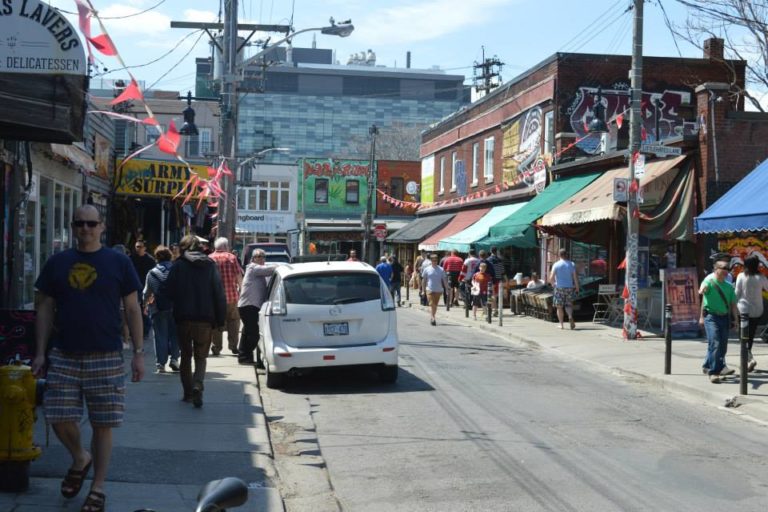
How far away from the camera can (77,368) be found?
6031 millimetres

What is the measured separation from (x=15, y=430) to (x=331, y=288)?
6.46 meters

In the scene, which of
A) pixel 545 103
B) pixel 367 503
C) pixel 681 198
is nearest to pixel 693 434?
pixel 367 503

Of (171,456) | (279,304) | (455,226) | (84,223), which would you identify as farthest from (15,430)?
(455,226)

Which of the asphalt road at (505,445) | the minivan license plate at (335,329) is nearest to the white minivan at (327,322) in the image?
the minivan license plate at (335,329)

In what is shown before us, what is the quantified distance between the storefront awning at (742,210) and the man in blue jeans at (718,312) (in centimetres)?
223

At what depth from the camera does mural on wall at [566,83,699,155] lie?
91.0 feet

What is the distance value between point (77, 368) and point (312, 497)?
212 cm

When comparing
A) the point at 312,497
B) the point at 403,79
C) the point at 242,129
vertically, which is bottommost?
the point at 312,497

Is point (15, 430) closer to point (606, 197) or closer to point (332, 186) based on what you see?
point (606, 197)

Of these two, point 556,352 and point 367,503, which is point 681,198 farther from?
point 367,503

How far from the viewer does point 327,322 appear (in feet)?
40.4

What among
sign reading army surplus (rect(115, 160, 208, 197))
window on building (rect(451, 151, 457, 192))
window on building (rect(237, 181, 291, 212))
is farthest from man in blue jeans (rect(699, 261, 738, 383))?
window on building (rect(237, 181, 291, 212))

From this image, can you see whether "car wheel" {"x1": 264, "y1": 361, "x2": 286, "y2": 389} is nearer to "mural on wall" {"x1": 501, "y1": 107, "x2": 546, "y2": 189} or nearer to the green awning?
the green awning

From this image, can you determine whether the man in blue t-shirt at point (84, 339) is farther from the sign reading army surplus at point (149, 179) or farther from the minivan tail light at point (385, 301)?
the sign reading army surplus at point (149, 179)
